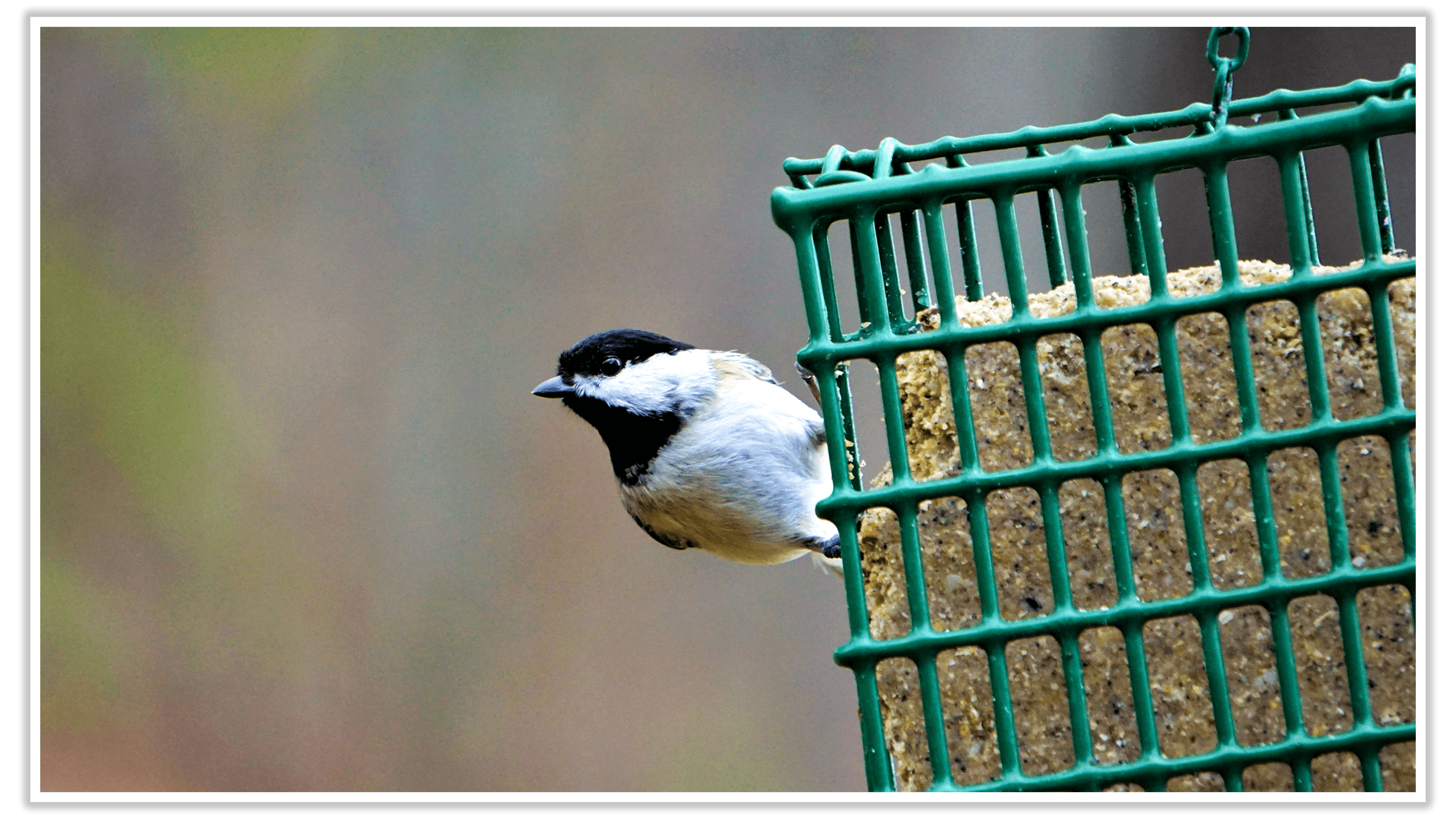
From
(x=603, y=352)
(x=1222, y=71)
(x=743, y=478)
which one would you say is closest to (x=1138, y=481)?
(x=1222, y=71)

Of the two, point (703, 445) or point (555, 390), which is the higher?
point (555, 390)

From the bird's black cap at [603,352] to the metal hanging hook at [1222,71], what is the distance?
99cm

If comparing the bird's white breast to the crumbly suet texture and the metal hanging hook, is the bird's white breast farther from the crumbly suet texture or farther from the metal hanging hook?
the metal hanging hook

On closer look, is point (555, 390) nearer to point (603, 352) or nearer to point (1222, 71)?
point (603, 352)

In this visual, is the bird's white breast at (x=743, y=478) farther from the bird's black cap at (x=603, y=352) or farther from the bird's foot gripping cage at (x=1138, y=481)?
the bird's foot gripping cage at (x=1138, y=481)

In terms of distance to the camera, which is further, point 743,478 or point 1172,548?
point 743,478

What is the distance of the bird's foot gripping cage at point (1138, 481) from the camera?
101 cm

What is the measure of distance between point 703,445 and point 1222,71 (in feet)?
3.10

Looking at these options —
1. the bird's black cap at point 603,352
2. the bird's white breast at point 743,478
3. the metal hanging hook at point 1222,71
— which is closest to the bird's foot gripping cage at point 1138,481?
the metal hanging hook at point 1222,71

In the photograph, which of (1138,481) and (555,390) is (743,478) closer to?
(555,390)

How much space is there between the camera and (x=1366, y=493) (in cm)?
107

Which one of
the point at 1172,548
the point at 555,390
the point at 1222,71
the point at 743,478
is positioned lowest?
the point at 1172,548

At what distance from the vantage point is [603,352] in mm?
1779

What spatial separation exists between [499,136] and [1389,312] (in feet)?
8.61
